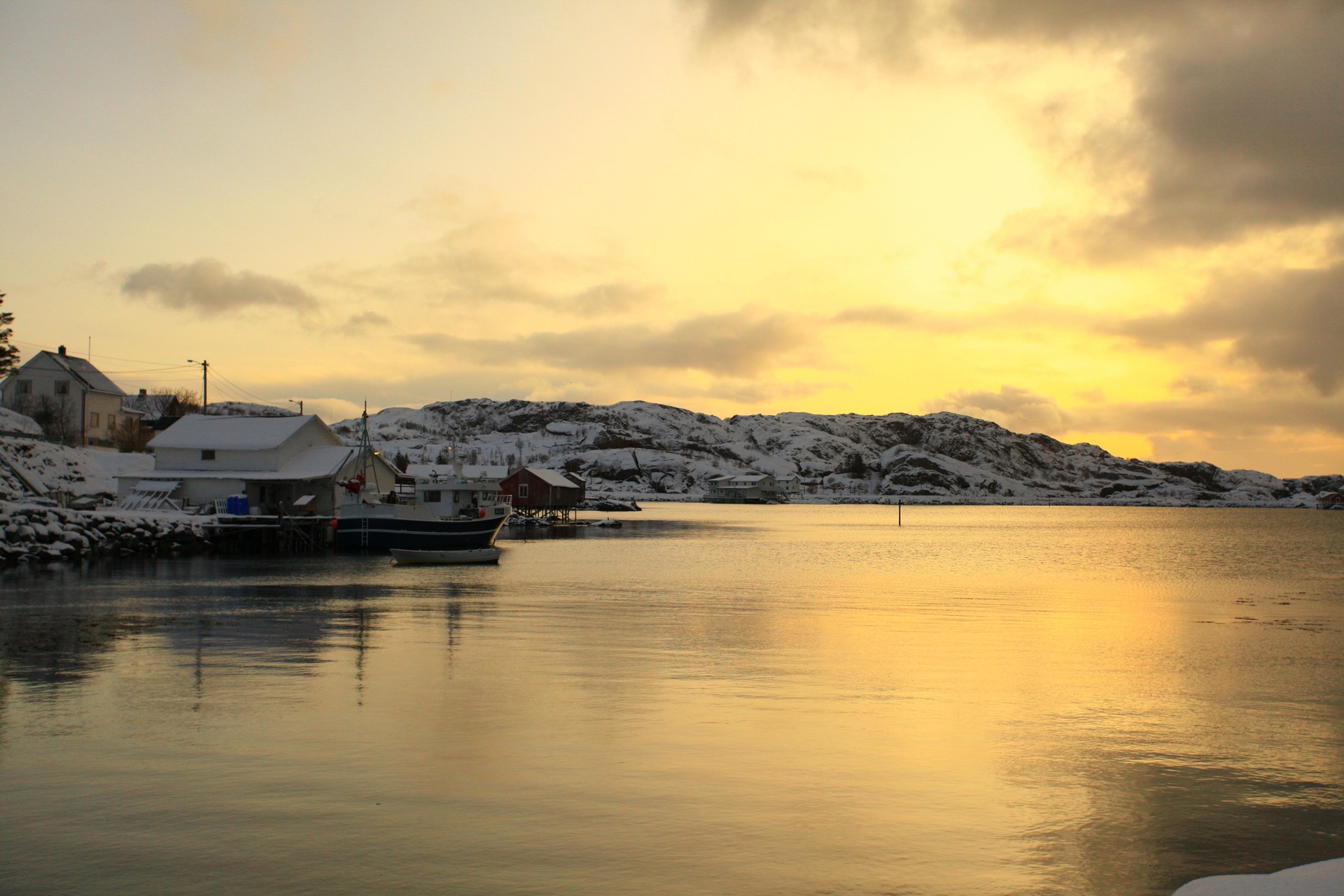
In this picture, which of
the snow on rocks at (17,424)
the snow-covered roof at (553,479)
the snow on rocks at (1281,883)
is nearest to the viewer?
the snow on rocks at (1281,883)

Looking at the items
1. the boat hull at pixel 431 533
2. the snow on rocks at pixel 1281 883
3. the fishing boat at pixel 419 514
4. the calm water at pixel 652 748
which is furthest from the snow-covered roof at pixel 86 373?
the snow on rocks at pixel 1281 883

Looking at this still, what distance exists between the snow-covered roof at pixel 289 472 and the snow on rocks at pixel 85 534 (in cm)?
663

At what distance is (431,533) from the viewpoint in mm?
52312

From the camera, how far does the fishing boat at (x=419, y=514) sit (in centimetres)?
5206

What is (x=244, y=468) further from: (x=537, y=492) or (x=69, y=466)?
(x=537, y=492)

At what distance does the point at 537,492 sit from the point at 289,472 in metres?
55.5

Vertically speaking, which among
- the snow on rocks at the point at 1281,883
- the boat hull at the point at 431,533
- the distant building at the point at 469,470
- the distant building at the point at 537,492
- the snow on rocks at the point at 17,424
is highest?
the snow on rocks at the point at 17,424

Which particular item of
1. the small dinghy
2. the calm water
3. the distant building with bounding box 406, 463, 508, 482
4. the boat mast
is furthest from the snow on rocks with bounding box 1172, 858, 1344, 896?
the distant building with bounding box 406, 463, 508, 482

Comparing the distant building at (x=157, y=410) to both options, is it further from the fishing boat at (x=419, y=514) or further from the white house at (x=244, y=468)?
the fishing boat at (x=419, y=514)

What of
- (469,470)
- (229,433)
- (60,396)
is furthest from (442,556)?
(60,396)

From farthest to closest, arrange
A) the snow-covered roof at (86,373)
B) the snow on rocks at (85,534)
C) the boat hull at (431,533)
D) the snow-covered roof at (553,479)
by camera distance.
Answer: the snow-covered roof at (553,479), the snow-covered roof at (86,373), the boat hull at (431,533), the snow on rocks at (85,534)

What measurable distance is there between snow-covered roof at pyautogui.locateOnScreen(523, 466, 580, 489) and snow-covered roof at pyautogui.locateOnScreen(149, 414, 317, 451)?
53.1 metres

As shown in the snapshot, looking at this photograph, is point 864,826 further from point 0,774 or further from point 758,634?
point 758,634

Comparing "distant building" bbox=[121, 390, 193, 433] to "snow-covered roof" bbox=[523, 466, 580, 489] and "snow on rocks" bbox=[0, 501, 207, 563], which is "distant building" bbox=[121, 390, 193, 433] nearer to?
"snow on rocks" bbox=[0, 501, 207, 563]
